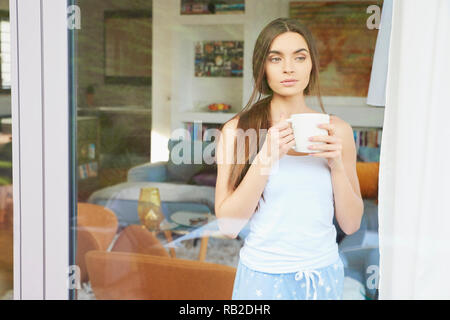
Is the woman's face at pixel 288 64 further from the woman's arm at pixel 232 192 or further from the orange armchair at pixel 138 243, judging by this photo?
the orange armchair at pixel 138 243

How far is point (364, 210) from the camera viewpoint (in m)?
1.36

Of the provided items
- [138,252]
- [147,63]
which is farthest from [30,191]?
[147,63]

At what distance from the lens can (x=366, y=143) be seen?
1342mm

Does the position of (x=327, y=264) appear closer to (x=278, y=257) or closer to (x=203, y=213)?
(x=278, y=257)

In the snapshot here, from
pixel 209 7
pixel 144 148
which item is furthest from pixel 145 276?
pixel 209 7

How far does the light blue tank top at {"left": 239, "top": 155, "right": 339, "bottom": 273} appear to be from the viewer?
1.33 metres

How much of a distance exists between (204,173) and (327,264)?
0.42 metres

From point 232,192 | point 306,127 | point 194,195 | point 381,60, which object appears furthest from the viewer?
point 194,195

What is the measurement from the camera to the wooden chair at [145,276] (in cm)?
154

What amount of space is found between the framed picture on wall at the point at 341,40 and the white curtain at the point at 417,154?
99 mm

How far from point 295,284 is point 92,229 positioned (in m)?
0.64

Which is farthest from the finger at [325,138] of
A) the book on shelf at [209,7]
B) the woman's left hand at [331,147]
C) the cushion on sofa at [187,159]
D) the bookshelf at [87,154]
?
the bookshelf at [87,154]

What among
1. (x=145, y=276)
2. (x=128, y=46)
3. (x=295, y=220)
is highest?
(x=128, y=46)

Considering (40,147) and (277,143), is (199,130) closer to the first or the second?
(277,143)
